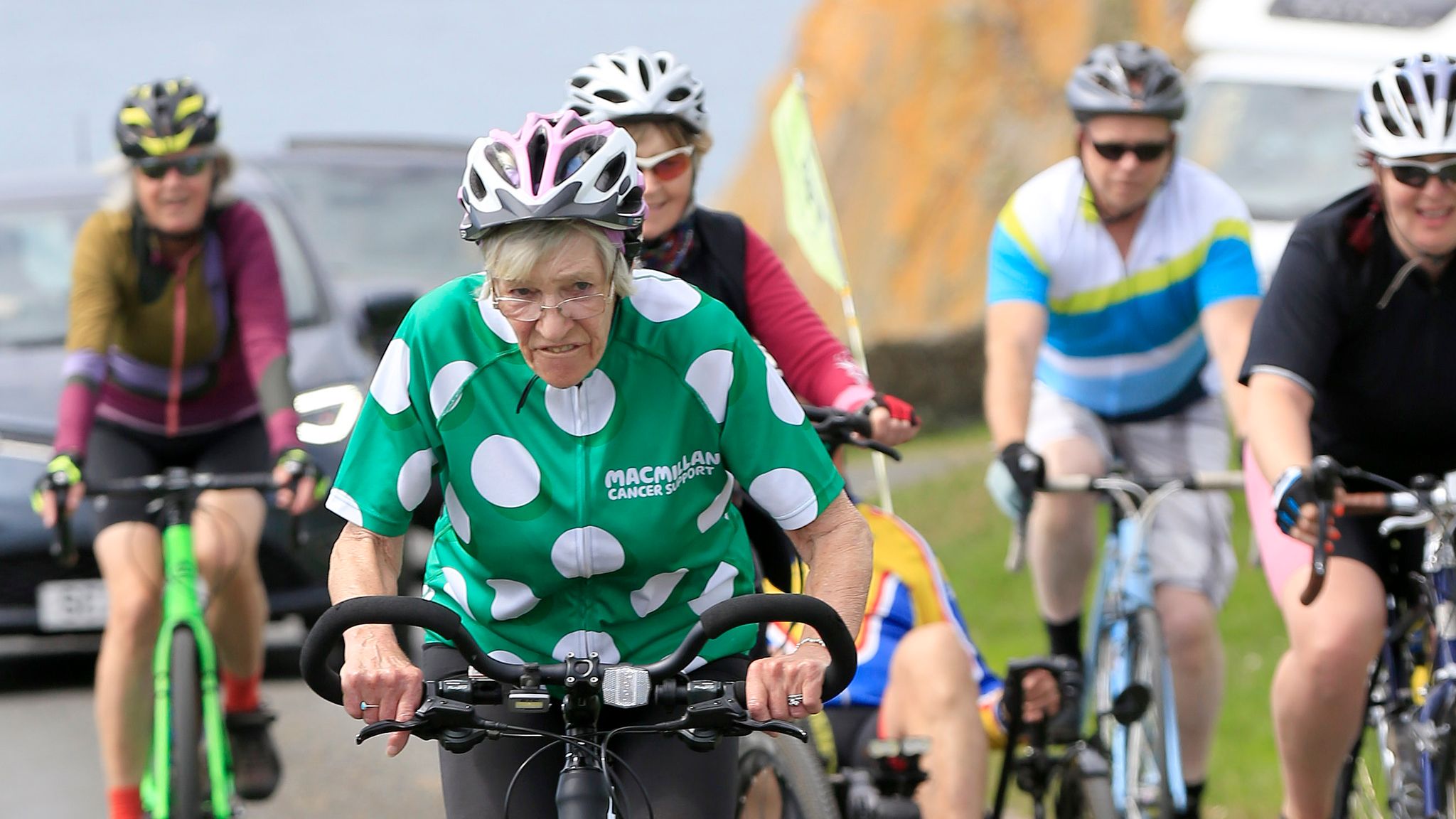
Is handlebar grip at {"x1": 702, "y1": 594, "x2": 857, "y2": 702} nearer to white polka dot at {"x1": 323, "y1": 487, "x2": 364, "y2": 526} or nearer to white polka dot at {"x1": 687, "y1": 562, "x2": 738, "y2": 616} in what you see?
white polka dot at {"x1": 687, "y1": 562, "x2": 738, "y2": 616}

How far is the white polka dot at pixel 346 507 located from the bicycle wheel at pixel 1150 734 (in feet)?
9.00

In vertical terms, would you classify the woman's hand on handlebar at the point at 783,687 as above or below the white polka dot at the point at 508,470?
below

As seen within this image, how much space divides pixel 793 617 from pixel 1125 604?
110 inches

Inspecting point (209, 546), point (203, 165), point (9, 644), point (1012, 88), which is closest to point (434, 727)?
point (209, 546)

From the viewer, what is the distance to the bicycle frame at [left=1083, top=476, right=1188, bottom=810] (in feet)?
19.0

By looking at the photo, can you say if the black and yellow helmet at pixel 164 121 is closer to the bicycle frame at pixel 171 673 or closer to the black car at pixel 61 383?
the bicycle frame at pixel 171 673

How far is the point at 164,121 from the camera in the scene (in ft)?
21.3

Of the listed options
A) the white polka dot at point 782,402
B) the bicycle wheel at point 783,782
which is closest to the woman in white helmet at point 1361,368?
the bicycle wheel at point 783,782

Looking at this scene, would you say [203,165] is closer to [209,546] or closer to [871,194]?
[209,546]

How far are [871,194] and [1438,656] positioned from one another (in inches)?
542

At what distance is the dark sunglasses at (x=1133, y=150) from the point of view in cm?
634

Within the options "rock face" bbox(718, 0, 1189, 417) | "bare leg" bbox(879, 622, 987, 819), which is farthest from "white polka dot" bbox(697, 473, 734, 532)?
"rock face" bbox(718, 0, 1189, 417)

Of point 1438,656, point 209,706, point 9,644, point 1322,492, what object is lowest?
point 9,644

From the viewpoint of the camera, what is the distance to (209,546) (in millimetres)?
6414
